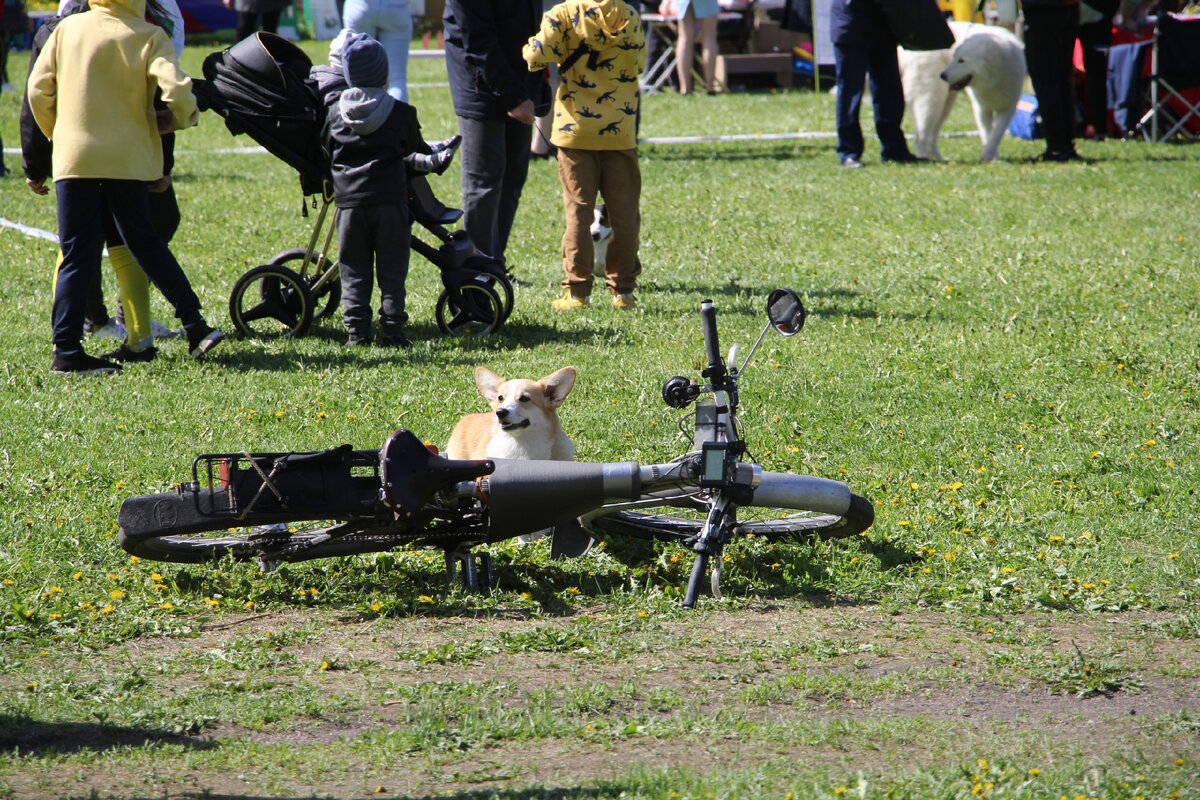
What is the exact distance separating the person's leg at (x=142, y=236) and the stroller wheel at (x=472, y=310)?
151cm

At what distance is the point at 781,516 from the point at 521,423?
44.8 inches

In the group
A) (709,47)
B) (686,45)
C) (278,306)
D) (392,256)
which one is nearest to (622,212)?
(392,256)

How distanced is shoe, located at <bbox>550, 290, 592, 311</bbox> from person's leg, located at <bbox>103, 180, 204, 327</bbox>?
242 cm

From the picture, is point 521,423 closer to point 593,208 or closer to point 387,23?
point 593,208

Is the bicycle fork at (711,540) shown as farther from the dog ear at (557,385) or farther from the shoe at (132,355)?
the shoe at (132,355)

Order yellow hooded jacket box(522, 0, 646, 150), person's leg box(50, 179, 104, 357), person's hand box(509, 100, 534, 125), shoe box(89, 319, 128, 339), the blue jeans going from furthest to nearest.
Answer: the blue jeans < person's hand box(509, 100, 534, 125) < yellow hooded jacket box(522, 0, 646, 150) < shoe box(89, 319, 128, 339) < person's leg box(50, 179, 104, 357)

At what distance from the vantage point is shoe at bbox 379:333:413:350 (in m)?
7.42

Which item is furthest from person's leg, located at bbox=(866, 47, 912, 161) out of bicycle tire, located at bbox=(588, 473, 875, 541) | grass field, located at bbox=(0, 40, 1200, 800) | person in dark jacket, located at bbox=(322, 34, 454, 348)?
bicycle tire, located at bbox=(588, 473, 875, 541)

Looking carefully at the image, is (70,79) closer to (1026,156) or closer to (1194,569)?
(1194,569)

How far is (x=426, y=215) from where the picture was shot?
7473 millimetres

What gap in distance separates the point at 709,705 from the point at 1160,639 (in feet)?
5.04

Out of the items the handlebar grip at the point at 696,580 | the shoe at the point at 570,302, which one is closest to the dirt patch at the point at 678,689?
the handlebar grip at the point at 696,580

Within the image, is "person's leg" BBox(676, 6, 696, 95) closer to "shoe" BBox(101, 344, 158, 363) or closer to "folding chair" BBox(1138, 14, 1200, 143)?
"folding chair" BBox(1138, 14, 1200, 143)

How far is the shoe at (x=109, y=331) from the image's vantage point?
7.77m
